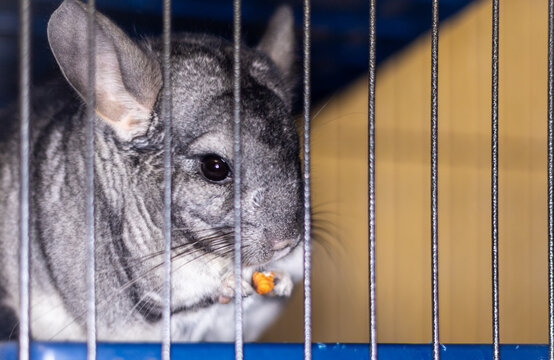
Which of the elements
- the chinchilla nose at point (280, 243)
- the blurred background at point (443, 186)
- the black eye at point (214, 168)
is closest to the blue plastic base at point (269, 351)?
the chinchilla nose at point (280, 243)

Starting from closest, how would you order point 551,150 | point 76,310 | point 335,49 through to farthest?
point 551,150 < point 76,310 < point 335,49

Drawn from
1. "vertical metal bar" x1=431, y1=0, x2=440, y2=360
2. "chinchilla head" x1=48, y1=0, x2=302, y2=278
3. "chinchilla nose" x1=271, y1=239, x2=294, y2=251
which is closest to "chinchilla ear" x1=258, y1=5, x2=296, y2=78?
"chinchilla head" x1=48, y1=0, x2=302, y2=278

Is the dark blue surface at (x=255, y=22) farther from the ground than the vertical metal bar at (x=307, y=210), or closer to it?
farther from the ground

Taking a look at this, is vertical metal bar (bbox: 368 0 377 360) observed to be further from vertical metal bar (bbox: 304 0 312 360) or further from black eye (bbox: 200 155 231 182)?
black eye (bbox: 200 155 231 182)

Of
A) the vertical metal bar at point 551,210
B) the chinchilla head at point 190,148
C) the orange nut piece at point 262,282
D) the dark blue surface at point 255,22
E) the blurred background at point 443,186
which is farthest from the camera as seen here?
the blurred background at point 443,186

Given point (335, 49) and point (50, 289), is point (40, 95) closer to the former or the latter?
point (50, 289)

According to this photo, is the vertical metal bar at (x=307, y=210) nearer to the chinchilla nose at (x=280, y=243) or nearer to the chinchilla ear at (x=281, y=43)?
the chinchilla nose at (x=280, y=243)

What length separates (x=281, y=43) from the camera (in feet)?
6.49

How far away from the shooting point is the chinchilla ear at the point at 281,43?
76.9 inches

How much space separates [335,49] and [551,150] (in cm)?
137

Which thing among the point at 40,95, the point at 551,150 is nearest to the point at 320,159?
the point at 40,95

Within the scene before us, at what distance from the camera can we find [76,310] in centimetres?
162

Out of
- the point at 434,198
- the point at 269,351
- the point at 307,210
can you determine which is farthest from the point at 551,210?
the point at 269,351

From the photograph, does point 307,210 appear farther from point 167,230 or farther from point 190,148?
point 190,148
